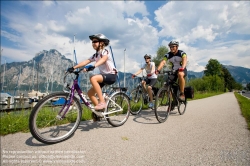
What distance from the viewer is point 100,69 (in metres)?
3.52

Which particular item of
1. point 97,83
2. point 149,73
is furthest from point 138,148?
point 149,73

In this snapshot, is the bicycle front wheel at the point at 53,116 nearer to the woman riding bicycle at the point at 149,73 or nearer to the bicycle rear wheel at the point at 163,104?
the bicycle rear wheel at the point at 163,104

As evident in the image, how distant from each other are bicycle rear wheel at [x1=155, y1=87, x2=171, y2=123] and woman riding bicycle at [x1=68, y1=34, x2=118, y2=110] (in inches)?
60.5

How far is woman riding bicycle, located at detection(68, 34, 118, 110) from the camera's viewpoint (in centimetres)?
321

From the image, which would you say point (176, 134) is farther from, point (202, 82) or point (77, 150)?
point (202, 82)

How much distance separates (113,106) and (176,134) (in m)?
1.72

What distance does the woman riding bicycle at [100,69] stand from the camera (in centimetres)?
321

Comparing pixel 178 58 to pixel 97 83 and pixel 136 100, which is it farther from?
pixel 97 83

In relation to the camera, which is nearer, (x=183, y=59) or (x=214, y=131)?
(x=214, y=131)

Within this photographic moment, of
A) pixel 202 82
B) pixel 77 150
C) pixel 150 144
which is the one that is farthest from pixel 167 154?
pixel 202 82

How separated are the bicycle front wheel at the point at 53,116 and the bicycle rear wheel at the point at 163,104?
221 cm

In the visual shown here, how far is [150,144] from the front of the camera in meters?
2.40

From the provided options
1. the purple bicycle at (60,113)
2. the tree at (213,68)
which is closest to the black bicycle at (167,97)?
the purple bicycle at (60,113)

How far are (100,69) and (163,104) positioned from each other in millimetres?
2293
